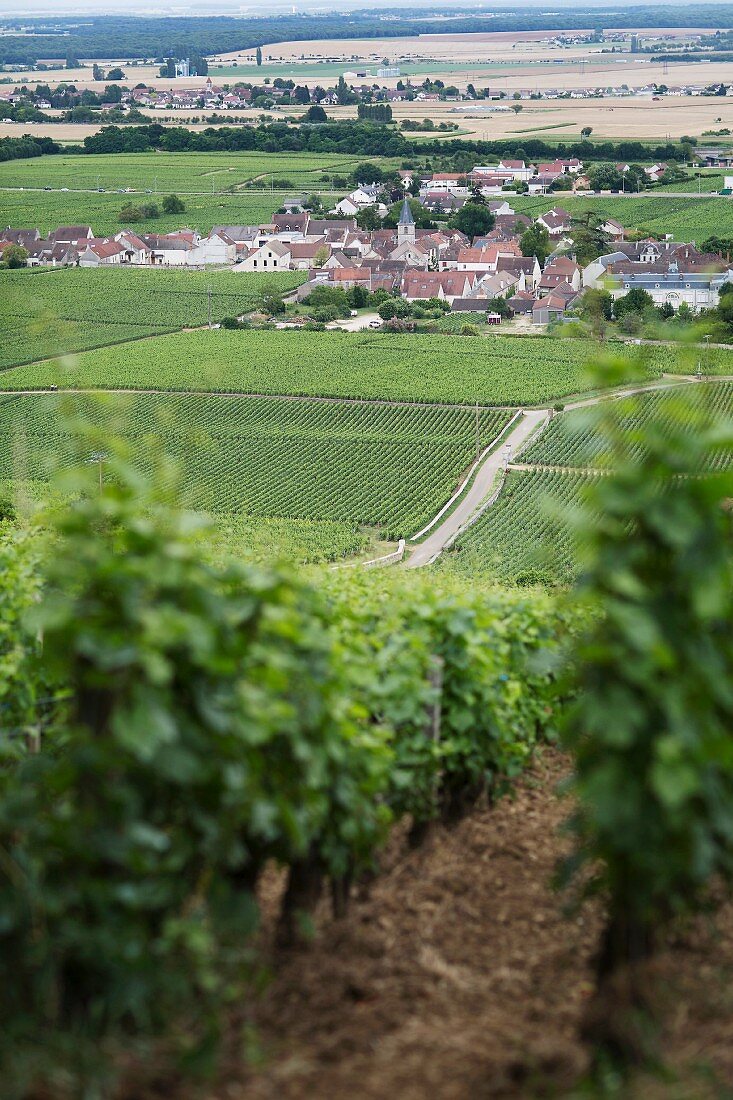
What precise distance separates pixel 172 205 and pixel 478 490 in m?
67.1

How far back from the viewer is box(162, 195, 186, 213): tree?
10400 centimetres

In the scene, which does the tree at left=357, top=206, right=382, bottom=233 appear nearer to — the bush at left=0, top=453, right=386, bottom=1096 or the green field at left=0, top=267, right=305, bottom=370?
the green field at left=0, top=267, right=305, bottom=370

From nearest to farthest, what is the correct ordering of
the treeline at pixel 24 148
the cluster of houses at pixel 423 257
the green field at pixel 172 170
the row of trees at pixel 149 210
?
the cluster of houses at pixel 423 257, the row of trees at pixel 149 210, the green field at pixel 172 170, the treeline at pixel 24 148

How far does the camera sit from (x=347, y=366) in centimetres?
6109

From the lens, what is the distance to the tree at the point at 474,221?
96000mm

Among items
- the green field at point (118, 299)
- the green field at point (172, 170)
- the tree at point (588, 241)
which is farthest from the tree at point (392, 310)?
the green field at point (172, 170)

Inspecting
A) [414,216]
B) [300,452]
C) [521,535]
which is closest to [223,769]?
[521,535]

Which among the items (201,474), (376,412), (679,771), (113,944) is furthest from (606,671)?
(376,412)

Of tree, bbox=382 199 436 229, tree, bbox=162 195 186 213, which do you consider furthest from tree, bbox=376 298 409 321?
tree, bbox=162 195 186 213

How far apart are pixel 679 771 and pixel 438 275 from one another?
77160 millimetres

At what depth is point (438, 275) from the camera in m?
79.7

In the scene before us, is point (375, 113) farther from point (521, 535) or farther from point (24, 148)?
point (521, 535)

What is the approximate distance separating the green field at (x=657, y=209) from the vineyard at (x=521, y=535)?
4811cm

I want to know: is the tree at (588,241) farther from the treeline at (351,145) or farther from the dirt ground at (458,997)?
the dirt ground at (458,997)
